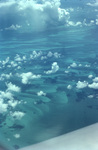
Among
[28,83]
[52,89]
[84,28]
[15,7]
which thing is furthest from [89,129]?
[15,7]

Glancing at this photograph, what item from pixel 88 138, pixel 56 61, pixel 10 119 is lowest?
pixel 88 138

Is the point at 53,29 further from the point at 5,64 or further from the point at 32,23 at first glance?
the point at 5,64

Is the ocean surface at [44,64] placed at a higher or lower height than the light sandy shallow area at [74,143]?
higher

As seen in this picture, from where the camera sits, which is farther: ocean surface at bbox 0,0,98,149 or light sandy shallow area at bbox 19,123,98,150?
ocean surface at bbox 0,0,98,149

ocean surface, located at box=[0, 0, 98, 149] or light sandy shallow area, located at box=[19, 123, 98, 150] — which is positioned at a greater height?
ocean surface, located at box=[0, 0, 98, 149]

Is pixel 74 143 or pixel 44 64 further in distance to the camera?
pixel 44 64

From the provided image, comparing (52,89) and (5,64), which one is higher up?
(5,64)

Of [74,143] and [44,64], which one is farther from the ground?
[44,64]

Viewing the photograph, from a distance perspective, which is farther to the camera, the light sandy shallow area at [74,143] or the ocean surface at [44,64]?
the ocean surface at [44,64]
